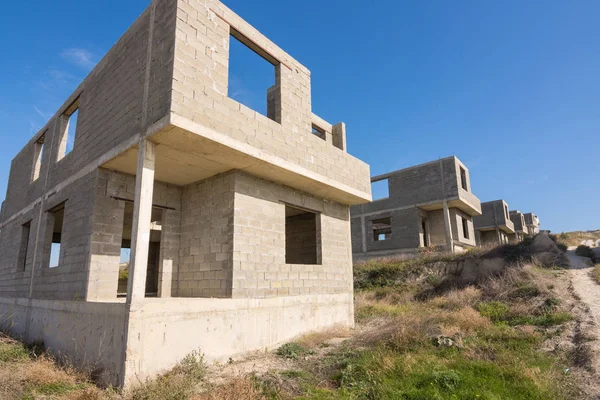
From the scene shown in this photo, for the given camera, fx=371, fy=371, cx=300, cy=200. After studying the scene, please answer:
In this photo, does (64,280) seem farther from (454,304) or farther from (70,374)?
(454,304)

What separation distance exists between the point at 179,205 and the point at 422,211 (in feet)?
56.5

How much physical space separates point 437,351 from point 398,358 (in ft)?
3.21

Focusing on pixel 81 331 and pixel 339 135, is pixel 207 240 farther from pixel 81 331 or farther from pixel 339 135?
pixel 339 135

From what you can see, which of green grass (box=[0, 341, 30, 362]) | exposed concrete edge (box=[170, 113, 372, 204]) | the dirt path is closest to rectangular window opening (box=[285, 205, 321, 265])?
exposed concrete edge (box=[170, 113, 372, 204])

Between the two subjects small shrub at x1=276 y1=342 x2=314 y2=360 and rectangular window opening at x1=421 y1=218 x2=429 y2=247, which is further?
rectangular window opening at x1=421 y1=218 x2=429 y2=247

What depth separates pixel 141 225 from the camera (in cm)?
623

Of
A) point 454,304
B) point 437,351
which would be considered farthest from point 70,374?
→ point 454,304

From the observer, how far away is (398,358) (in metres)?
6.64

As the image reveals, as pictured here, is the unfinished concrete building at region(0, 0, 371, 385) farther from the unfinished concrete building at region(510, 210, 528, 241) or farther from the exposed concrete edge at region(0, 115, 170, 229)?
the unfinished concrete building at region(510, 210, 528, 241)

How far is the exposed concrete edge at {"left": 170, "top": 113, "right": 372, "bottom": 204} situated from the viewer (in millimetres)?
6309

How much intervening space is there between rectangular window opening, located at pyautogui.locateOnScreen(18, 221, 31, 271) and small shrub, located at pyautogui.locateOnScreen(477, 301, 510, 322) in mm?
13691

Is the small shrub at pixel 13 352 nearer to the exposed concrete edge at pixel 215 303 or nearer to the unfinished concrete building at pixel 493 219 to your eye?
the exposed concrete edge at pixel 215 303


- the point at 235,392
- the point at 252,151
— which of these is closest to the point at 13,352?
the point at 235,392

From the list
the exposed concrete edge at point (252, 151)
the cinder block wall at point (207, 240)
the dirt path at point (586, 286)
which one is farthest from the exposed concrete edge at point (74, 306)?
the dirt path at point (586, 286)
